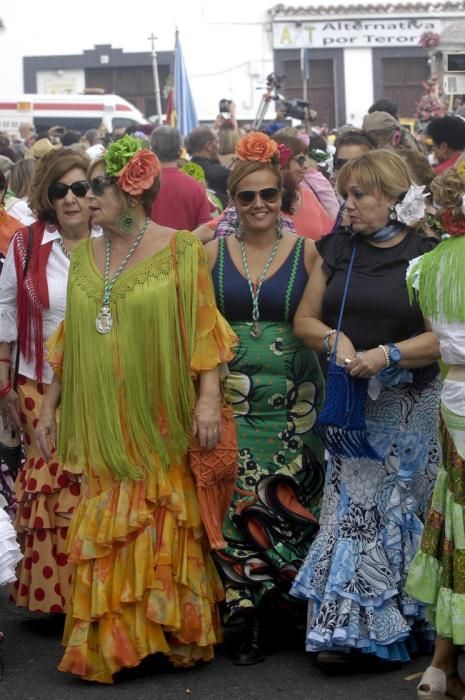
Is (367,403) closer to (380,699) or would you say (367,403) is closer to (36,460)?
(380,699)

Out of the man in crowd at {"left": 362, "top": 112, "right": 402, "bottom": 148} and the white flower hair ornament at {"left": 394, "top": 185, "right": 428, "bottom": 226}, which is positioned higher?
the man in crowd at {"left": 362, "top": 112, "right": 402, "bottom": 148}

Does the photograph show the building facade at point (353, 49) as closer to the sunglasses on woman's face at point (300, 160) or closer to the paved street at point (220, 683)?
the sunglasses on woman's face at point (300, 160)

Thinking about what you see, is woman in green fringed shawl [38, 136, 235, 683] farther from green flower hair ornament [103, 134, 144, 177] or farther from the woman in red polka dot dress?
the woman in red polka dot dress

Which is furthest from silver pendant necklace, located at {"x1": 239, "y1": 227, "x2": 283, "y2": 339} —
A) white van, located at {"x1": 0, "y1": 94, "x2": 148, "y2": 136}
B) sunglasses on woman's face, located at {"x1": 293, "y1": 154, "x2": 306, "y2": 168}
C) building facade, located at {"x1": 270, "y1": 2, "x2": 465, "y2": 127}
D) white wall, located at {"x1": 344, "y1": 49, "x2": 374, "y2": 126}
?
white wall, located at {"x1": 344, "y1": 49, "x2": 374, "y2": 126}

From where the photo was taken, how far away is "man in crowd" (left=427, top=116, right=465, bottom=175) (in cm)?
955

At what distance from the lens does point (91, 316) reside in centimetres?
543

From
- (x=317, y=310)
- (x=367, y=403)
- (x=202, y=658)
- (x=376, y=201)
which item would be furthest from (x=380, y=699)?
(x=376, y=201)

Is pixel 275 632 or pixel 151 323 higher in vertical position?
pixel 151 323

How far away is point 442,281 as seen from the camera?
484cm

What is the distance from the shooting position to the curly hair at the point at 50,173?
6.26 metres

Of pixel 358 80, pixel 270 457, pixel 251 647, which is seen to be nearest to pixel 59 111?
pixel 358 80

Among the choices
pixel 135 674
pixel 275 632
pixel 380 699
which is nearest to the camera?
pixel 380 699

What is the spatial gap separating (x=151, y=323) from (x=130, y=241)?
37cm

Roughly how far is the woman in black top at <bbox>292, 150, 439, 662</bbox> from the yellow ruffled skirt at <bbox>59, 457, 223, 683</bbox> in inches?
18.3
